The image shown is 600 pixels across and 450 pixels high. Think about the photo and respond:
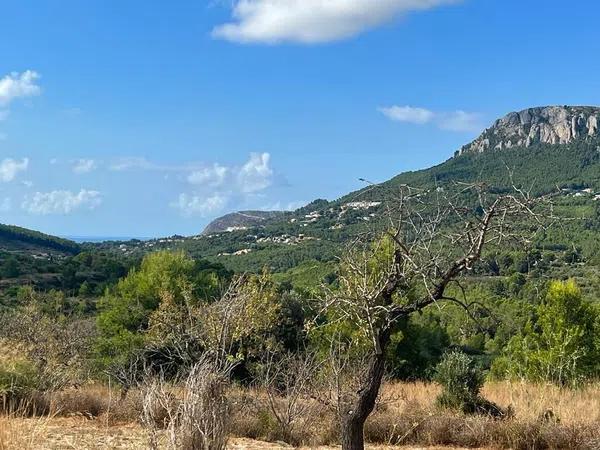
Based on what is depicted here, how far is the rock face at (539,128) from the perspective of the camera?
13725 centimetres

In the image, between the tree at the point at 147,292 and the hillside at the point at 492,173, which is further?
the hillside at the point at 492,173

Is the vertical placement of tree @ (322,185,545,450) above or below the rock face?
below

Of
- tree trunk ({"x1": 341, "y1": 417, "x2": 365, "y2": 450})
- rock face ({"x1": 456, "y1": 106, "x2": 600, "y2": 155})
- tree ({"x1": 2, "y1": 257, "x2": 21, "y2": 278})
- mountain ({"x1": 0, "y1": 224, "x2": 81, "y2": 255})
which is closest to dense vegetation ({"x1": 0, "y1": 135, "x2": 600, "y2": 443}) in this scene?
tree ({"x1": 2, "y1": 257, "x2": 21, "y2": 278})

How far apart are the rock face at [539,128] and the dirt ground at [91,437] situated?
13709 centimetres

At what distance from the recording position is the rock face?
450 ft

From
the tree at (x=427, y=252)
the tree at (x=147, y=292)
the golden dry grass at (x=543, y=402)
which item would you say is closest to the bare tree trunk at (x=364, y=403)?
the tree at (x=427, y=252)

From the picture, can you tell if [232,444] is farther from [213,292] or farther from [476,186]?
[213,292]

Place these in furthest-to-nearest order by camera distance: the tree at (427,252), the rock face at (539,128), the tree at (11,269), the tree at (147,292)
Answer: the rock face at (539,128), the tree at (11,269), the tree at (147,292), the tree at (427,252)

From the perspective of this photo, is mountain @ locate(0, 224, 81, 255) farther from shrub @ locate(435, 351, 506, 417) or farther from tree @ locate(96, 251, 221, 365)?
shrub @ locate(435, 351, 506, 417)

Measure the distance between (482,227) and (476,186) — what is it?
0.31m

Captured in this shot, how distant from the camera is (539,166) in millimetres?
117000

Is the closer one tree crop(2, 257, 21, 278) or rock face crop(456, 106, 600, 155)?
tree crop(2, 257, 21, 278)

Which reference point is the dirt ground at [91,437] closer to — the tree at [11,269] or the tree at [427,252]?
the tree at [427,252]

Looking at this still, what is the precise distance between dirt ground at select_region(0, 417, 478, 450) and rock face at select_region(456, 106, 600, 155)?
137093mm
